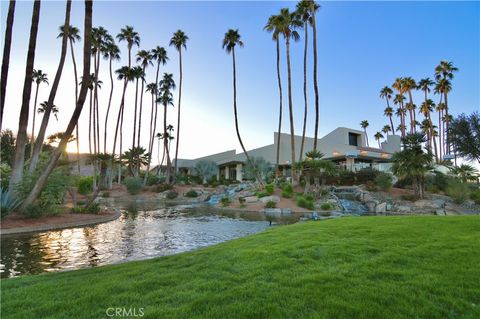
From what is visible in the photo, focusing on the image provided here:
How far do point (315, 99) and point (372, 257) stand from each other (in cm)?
2774

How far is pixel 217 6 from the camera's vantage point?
49.6 ft

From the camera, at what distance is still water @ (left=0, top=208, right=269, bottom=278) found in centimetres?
700

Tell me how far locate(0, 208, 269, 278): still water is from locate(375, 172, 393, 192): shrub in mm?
19452

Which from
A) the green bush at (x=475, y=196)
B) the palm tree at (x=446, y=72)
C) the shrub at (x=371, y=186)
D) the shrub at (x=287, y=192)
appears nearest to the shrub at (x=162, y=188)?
the shrub at (x=287, y=192)

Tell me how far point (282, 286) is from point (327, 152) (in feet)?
139

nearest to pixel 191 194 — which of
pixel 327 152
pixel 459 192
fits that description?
→ pixel 327 152

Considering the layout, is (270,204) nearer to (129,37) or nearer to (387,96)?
(129,37)

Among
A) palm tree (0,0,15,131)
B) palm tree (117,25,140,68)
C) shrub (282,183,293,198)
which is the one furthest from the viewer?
palm tree (117,25,140,68)

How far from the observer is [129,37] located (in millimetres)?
38969

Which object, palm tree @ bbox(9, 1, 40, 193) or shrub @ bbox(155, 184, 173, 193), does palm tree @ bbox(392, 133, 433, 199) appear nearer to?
palm tree @ bbox(9, 1, 40, 193)

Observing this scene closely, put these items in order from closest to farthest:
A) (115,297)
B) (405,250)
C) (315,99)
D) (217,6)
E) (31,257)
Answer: (115,297), (405,250), (31,257), (217,6), (315,99)

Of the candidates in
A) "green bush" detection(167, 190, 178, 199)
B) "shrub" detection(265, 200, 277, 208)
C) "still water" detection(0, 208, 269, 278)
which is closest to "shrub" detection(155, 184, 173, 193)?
"green bush" detection(167, 190, 178, 199)

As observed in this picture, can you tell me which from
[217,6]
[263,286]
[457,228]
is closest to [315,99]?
[217,6]

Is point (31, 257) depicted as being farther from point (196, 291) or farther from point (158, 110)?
point (158, 110)
